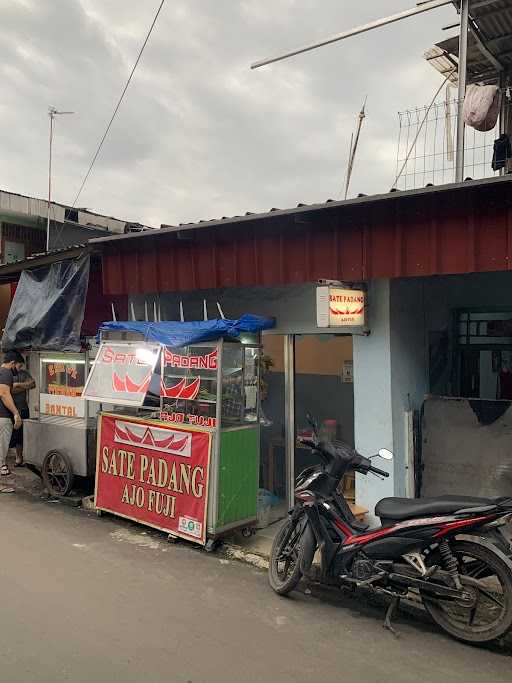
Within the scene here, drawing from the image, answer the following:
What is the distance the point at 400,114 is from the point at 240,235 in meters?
2.52

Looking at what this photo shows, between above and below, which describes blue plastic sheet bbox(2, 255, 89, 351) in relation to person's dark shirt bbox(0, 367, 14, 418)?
above

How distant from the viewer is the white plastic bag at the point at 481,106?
648cm

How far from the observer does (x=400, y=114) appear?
22.4 feet

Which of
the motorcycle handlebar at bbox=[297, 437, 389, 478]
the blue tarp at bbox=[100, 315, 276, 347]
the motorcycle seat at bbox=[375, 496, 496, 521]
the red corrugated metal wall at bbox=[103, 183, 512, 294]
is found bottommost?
the motorcycle seat at bbox=[375, 496, 496, 521]

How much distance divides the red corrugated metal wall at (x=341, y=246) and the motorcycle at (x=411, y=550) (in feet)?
6.67

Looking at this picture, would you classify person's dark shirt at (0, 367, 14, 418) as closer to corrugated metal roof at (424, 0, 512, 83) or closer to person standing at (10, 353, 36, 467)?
person standing at (10, 353, 36, 467)

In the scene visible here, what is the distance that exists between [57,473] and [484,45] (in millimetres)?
8445

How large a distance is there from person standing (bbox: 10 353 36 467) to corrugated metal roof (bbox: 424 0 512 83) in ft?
26.2

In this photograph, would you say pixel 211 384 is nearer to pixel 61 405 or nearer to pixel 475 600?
pixel 61 405

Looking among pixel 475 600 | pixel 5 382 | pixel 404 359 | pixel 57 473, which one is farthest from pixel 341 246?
pixel 5 382

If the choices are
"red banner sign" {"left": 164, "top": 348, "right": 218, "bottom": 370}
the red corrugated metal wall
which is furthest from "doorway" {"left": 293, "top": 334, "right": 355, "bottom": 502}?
"red banner sign" {"left": 164, "top": 348, "right": 218, "bottom": 370}

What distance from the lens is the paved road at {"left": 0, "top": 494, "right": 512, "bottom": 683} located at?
3.65 meters

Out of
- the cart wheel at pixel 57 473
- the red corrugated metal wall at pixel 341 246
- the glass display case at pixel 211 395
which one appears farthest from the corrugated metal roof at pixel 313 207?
the cart wheel at pixel 57 473

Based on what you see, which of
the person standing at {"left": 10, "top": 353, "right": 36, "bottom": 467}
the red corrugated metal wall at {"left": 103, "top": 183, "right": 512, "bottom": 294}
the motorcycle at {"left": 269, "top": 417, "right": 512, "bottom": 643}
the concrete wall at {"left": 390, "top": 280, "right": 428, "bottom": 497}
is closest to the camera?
the motorcycle at {"left": 269, "top": 417, "right": 512, "bottom": 643}
